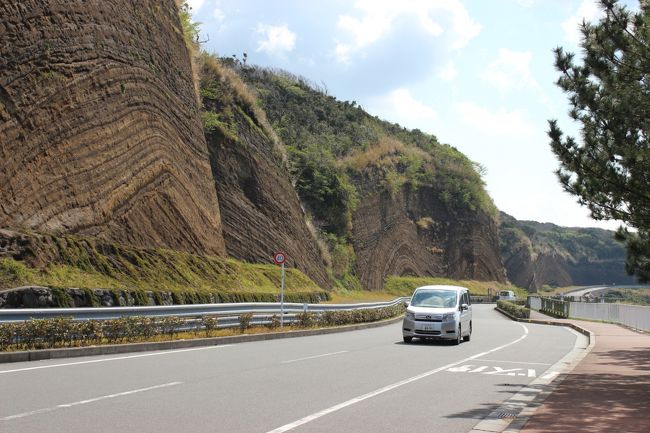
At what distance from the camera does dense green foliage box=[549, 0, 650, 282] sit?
12.7 meters

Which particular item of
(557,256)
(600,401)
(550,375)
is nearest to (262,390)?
(600,401)

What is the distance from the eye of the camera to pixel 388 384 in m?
11.1

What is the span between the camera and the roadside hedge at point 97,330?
1361 cm

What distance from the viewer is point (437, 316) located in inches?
796

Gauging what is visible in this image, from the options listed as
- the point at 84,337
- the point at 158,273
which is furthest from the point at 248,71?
the point at 84,337

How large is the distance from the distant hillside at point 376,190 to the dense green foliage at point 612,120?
46824 mm

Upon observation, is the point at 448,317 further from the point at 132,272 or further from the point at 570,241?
the point at 570,241

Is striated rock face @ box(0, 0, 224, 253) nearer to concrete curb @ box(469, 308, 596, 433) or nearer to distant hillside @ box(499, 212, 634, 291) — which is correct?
concrete curb @ box(469, 308, 596, 433)

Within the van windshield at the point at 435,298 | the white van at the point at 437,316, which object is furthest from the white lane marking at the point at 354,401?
the van windshield at the point at 435,298

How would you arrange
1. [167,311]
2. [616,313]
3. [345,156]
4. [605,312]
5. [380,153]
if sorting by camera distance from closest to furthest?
[167,311], [616,313], [605,312], [345,156], [380,153]

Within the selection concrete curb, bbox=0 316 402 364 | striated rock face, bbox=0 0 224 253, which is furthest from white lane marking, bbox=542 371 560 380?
striated rock face, bbox=0 0 224 253

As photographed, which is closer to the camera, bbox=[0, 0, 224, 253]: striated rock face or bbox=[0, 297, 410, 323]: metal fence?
bbox=[0, 297, 410, 323]: metal fence

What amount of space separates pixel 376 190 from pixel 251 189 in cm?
3116

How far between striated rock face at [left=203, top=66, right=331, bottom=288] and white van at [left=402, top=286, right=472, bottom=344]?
66.8 feet
